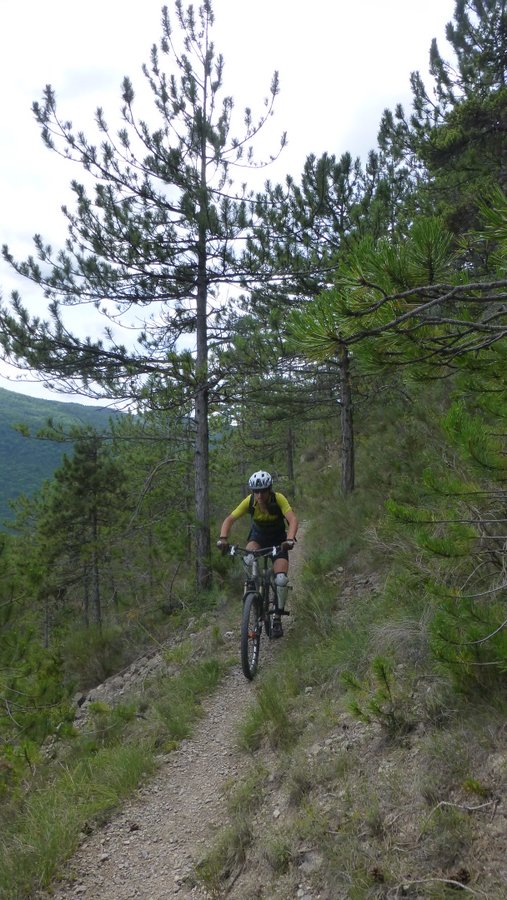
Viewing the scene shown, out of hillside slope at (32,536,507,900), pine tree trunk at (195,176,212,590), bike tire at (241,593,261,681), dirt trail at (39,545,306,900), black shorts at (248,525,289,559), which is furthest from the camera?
pine tree trunk at (195,176,212,590)

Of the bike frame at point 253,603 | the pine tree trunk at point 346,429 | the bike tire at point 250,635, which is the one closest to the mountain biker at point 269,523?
the bike frame at point 253,603

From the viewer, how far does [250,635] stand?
630cm

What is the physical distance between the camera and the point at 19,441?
177750mm

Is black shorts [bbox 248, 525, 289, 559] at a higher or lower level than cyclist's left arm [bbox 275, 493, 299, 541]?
lower

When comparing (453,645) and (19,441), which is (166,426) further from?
(19,441)

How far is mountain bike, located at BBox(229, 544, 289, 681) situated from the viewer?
20.2 feet

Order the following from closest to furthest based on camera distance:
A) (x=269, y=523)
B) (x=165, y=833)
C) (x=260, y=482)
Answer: (x=165, y=833) → (x=260, y=482) → (x=269, y=523)

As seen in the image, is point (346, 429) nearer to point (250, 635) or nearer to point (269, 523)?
point (269, 523)

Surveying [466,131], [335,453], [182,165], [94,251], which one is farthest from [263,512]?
[335,453]

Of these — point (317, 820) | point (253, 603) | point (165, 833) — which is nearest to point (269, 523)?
point (253, 603)

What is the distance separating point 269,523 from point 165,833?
3.56 m

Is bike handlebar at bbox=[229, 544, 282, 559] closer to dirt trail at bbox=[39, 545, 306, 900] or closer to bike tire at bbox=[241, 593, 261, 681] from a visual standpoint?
bike tire at bbox=[241, 593, 261, 681]

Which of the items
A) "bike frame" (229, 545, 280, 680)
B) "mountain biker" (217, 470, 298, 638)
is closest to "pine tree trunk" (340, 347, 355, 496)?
"mountain biker" (217, 470, 298, 638)

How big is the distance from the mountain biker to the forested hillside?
2.20 feet
